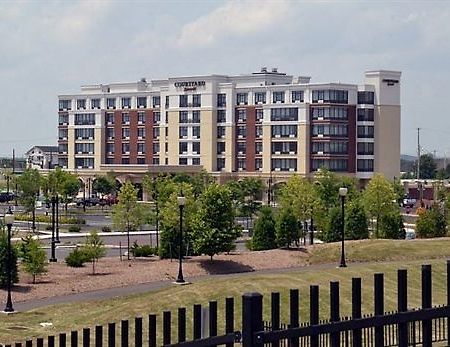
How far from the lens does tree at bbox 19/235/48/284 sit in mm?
38219

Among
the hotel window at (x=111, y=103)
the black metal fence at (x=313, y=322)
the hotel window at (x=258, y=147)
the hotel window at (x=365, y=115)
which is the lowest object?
the black metal fence at (x=313, y=322)

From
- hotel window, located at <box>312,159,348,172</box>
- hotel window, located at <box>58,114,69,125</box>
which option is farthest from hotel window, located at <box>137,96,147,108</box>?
hotel window, located at <box>312,159,348,172</box>

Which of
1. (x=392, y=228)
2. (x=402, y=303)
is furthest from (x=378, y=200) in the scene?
(x=402, y=303)

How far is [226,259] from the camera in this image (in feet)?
148

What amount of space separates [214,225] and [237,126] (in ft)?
205

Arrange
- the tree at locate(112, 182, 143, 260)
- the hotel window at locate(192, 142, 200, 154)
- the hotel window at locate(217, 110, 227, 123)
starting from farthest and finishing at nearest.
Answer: the hotel window at locate(192, 142, 200, 154) → the hotel window at locate(217, 110, 227, 123) → the tree at locate(112, 182, 143, 260)

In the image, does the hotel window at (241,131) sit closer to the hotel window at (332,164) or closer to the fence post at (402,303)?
the hotel window at (332,164)

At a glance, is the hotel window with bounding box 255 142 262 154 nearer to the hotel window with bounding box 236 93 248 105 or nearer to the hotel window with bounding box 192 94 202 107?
the hotel window with bounding box 236 93 248 105

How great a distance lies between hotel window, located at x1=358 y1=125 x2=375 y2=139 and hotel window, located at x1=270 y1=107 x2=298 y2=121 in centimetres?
686

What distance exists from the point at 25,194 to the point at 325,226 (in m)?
30.5

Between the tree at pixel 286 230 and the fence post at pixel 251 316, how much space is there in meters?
43.8

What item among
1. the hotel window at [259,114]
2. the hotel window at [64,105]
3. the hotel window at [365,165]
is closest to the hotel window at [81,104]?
the hotel window at [64,105]

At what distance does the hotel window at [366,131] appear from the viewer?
10088 centimetres

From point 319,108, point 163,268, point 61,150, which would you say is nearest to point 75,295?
point 163,268
